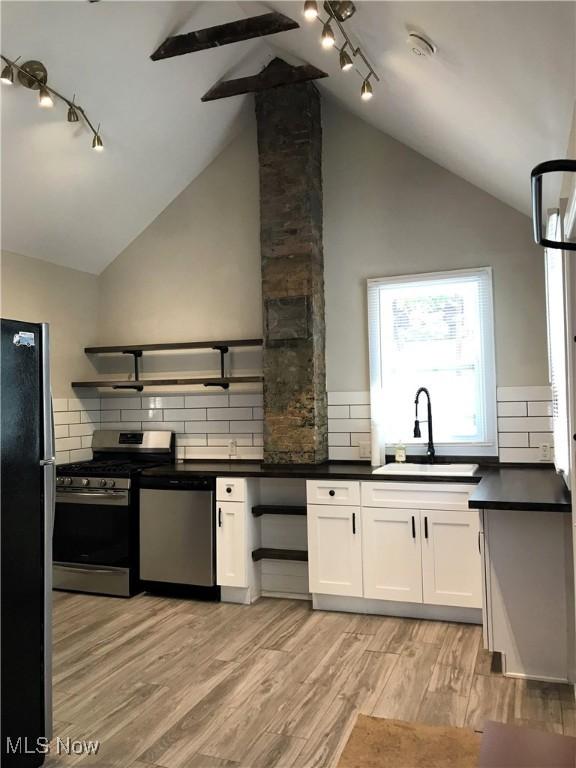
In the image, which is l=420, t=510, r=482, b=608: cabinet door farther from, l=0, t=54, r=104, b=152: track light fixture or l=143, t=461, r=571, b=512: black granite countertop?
l=0, t=54, r=104, b=152: track light fixture

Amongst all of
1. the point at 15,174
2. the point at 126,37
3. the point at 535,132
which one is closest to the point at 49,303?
the point at 15,174

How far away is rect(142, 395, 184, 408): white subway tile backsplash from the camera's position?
4887mm

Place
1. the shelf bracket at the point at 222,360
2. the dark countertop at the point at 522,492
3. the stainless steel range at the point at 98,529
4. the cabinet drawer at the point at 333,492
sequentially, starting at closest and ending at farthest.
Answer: the dark countertop at the point at 522,492, the cabinet drawer at the point at 333,492, the stainless steel range at the point at 98,529, the shelf bracket at the point at 222,360

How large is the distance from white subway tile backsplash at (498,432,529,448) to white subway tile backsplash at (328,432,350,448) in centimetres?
106

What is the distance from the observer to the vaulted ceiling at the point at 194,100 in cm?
211

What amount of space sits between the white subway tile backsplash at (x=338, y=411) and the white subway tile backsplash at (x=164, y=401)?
1.26 m

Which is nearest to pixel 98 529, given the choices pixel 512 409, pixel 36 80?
pixel 36 80

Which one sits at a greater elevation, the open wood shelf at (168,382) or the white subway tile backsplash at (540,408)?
the open wood shelf at (168,382)

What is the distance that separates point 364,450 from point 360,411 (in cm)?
28

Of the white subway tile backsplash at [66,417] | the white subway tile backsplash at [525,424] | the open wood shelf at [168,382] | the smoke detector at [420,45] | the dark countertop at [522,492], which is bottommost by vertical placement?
the dark countertop at [522,492]

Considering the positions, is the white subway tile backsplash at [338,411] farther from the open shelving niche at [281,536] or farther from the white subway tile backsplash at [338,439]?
the open shelving niche at [281,536]

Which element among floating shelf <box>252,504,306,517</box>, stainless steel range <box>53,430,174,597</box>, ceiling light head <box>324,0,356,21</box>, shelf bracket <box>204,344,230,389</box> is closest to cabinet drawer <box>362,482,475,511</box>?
floating shelf <box>252,504,306,517</box>

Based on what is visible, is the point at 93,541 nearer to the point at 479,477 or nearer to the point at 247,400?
the point at 247,400

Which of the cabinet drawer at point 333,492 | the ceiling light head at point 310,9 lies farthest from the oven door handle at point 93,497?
the ceiling light head at point 310,9
